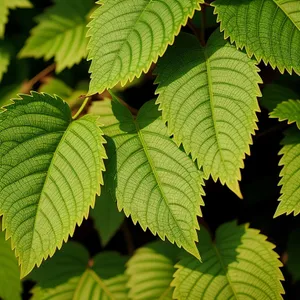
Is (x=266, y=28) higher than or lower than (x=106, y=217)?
higher

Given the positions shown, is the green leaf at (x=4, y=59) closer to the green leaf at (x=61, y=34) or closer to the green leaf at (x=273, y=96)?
the green leaf at (x=61, y=34)

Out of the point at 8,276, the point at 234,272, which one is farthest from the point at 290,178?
→ the point at 8,276

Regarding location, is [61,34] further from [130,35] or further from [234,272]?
[234,272]

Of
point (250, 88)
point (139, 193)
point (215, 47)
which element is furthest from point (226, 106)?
point (139, 193)

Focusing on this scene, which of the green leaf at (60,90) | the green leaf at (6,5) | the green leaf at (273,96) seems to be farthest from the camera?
the green leaf at (60,90)

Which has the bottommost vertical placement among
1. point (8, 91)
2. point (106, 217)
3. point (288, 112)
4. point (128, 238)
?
point (128, 238)

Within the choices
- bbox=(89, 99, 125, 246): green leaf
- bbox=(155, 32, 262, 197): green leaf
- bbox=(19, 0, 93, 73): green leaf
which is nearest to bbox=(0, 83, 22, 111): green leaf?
bbox=(19, 0, 93, 73): green leaf

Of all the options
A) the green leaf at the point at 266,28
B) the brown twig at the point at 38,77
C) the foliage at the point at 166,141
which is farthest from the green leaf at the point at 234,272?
the brown twig at the point at 38,77
